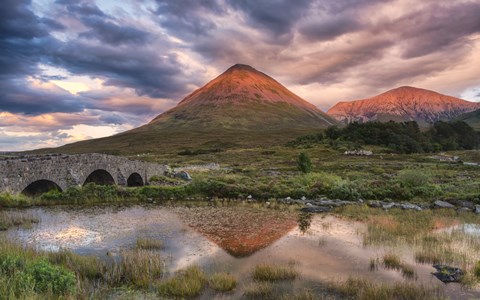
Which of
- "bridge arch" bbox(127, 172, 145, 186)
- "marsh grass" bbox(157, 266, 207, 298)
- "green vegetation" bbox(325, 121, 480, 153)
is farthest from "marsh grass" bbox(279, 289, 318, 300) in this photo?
"green vegetation" bbox(325, 121, 480, 153)

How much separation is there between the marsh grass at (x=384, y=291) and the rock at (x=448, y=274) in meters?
1.45

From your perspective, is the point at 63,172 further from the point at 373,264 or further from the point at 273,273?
the point at 373,264

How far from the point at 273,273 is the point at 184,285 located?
132 inches

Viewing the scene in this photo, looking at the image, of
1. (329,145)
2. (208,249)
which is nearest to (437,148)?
(329,145)

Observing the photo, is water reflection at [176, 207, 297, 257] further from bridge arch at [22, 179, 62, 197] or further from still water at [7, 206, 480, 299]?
bridge arch at [22, 179, 62, 197]

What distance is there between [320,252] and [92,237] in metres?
11.9

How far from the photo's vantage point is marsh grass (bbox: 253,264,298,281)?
12.8 metres

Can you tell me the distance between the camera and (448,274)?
1288cm

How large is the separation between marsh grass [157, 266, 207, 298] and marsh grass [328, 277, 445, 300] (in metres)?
4.44

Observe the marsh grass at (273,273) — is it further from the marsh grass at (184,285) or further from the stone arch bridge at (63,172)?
the stone arch bridge at (63,172)

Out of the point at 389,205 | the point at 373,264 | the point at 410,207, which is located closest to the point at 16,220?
the point at 373,264

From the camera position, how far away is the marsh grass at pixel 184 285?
1129cm

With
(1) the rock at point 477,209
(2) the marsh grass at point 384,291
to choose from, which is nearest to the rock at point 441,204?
(1) the rock at point 477,209

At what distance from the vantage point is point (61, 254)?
1398 centimetres
